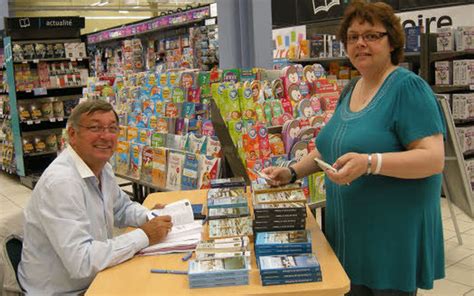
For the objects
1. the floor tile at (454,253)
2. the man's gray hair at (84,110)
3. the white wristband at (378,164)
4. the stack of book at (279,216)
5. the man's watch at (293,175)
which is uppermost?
the man's gray hair at (84,110)

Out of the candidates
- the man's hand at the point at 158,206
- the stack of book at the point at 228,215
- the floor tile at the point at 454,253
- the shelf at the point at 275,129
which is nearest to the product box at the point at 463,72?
the floor tile at the point at 454,253

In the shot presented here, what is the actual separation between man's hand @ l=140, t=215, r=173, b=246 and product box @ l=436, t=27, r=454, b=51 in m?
5.02

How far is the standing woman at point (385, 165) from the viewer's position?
1911 millimetres

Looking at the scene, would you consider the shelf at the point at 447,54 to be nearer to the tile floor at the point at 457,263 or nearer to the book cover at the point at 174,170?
the tile floor at the point at 457,263

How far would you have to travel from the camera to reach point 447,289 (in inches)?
158

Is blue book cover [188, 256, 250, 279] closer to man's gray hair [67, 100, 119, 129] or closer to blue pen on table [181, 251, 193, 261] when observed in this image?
blue pen on table [181, 251, 193, 261]

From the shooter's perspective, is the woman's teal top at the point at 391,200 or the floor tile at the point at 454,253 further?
the floor tile at the point at 454,253

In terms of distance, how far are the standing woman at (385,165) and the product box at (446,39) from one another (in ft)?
14.7

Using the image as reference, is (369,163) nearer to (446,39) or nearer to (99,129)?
(99,129)

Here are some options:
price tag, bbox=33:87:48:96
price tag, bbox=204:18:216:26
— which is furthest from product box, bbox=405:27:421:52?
price tag, bbox=33:87:48:96

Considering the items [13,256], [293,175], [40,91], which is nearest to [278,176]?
[293,175]

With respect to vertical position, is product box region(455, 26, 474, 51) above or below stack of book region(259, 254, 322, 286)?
above

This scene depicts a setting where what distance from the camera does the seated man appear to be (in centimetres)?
204

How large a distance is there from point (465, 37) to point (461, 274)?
3.05 m
